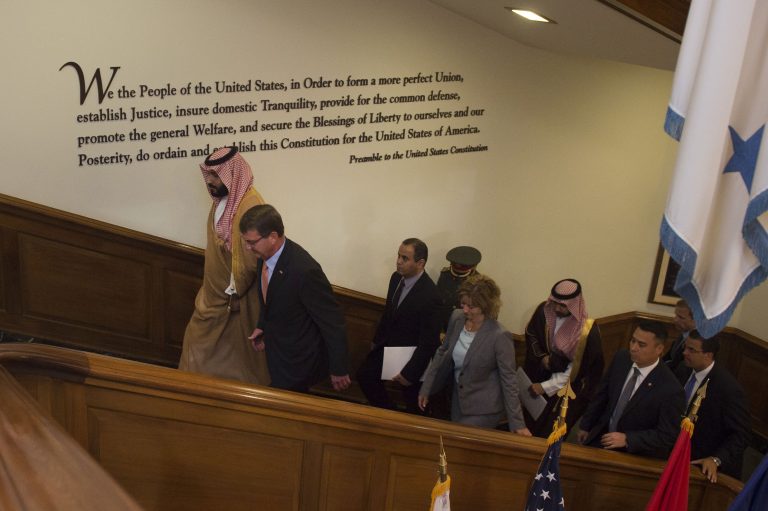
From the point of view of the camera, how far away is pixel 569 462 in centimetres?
363

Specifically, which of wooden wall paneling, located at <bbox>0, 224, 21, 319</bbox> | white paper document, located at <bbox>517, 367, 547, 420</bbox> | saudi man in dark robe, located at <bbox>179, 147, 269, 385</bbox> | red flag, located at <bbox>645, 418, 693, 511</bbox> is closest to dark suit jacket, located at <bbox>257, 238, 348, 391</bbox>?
saudi man in dark robe, located at <bbox>179, 147, 269, 385</bbox>

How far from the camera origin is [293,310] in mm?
4266

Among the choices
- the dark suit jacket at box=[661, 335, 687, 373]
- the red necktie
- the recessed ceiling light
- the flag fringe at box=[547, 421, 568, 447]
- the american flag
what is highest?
the recessed ceiling light

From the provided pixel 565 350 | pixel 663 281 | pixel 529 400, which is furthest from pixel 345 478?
pixel 663 281

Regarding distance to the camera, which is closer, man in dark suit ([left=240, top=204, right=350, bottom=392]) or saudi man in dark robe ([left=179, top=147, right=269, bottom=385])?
man in dark suit ([left=240, top=204, right=350, bottom=392])

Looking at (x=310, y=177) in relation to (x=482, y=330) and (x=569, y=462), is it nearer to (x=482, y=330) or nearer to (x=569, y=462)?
(x=482, y=330)

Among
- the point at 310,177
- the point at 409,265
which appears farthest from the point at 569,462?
the point at 310,177

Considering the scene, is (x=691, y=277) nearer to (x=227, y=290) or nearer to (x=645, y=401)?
(x=645, y=401)

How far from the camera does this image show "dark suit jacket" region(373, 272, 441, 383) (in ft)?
16.6

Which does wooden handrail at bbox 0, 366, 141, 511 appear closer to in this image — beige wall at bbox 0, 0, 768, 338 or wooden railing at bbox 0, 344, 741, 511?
wooden railing at bbox 0, 344, 741, 511

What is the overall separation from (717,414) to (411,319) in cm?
199

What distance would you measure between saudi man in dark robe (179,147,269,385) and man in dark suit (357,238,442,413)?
2.92 ft

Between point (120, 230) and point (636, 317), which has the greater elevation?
point (120, 230)

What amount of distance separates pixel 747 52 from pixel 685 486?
220cm
